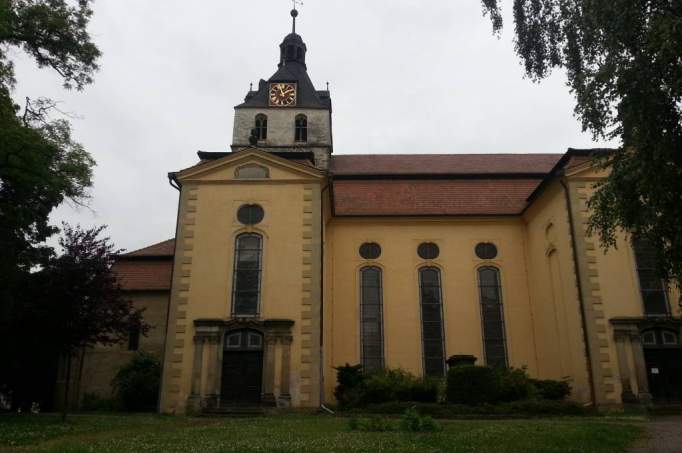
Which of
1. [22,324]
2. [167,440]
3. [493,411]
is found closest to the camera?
[167,440]

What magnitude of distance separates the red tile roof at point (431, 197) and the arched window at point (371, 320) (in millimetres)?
2790

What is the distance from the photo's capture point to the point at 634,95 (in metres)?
9.23

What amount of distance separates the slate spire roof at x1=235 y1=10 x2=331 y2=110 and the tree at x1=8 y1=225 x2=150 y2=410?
71.5 ft

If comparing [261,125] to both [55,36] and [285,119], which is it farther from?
[55,36]

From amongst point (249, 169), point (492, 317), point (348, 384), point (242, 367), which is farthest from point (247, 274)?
point (492, 317)

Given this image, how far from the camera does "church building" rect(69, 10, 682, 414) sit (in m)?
19.6

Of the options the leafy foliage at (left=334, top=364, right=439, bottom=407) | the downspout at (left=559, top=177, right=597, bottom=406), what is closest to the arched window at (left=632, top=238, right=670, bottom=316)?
the downspout at (left=559, top=177, right=597, bottom=406)

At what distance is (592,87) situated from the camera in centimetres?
976

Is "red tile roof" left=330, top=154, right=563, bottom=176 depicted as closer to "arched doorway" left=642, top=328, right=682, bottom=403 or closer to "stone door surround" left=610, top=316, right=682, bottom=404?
"stone door surround" left=610, top=316, right=682, bottom=404

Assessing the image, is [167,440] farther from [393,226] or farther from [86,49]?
[393,226]

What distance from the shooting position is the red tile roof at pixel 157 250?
27234 millimetres

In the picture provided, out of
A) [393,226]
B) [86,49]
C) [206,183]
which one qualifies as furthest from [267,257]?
[86,49]

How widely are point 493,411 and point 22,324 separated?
12.8 metres

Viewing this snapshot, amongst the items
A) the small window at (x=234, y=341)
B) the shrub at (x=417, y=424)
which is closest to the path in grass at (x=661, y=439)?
the shrub at (x=417, y=424)
